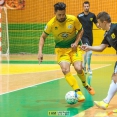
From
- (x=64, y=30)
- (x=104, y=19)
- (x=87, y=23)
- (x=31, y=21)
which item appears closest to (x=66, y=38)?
(x=64, y=30)

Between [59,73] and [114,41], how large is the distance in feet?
22.8

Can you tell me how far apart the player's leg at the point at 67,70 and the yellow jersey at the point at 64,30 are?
0.16 metres

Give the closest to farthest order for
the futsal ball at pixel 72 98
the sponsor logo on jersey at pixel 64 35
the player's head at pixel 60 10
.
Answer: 1. the futsal ball at pixel 72 98
2. the player's head at pixel 60 10
3. the sponsor logo on jersey at pixel 64 35

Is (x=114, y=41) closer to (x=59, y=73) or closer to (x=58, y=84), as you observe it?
(x=58, y=84)

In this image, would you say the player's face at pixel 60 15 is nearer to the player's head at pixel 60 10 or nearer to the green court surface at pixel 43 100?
the player's head at pixel 60 10

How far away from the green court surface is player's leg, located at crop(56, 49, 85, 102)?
25 cm

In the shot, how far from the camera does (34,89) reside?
10031 mm

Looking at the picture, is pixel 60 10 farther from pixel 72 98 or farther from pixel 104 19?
pixel 72 98

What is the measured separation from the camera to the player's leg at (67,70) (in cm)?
807

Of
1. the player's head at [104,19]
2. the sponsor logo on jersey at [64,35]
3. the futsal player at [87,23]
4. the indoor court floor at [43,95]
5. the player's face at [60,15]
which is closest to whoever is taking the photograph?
the player's head at [104,19]

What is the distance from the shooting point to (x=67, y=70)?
→ 813cm

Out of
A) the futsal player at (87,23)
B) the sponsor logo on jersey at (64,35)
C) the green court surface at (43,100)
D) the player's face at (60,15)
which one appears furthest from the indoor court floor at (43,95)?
the player's face at (60,15)

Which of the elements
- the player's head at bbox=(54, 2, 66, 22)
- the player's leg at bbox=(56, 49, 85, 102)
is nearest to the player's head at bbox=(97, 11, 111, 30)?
the player's head at bbox=(54, 2, 66, 22)

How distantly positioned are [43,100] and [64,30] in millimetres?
1487
